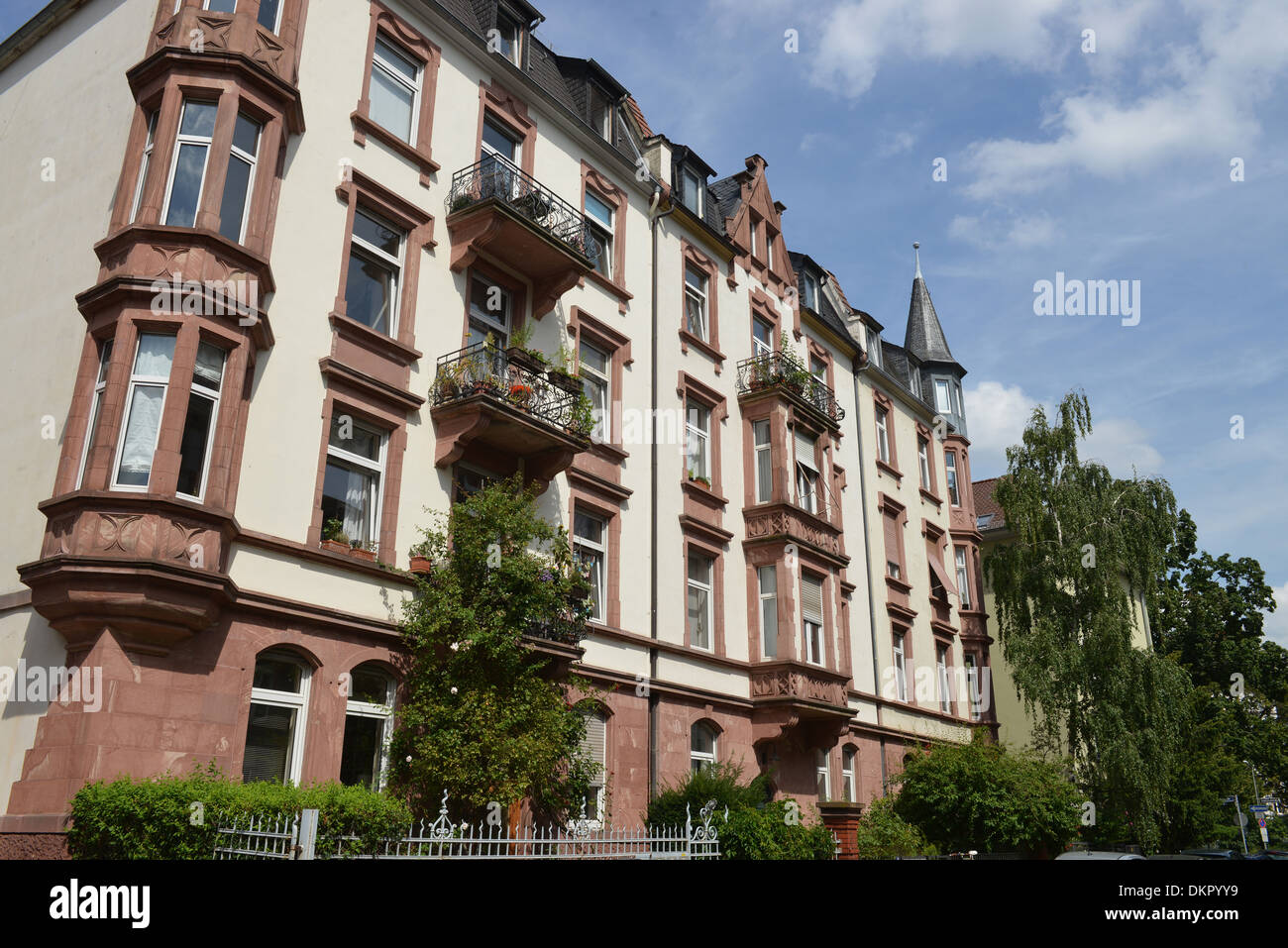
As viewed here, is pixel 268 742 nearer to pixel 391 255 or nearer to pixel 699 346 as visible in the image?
pixel 391 255

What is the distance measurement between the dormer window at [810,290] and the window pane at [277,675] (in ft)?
69.7

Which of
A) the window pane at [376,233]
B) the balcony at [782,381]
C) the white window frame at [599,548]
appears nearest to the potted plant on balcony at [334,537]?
the window pane at [376,233]

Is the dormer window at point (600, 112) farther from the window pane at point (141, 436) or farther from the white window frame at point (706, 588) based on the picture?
the window pane at point (141, 436)

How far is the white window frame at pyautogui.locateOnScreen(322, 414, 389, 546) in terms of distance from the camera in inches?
563

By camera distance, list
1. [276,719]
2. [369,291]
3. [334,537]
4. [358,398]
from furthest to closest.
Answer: [369,291], [358,398], [334,537], [276,719]

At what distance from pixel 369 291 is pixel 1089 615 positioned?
23579 mm

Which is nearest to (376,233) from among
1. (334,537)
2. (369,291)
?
(369,291)

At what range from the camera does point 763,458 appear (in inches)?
955

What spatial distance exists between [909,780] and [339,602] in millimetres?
15963

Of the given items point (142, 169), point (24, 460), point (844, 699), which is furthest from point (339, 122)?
point (844, 699)

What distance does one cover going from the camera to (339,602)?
13.5 meters

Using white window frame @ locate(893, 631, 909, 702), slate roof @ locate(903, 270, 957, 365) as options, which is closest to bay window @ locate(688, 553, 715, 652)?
white window frame @ locate(893, 631, 909, 702)

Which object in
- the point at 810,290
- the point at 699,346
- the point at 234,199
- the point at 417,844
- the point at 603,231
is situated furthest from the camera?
the point at 810,290

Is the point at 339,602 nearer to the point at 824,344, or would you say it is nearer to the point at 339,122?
the point at 339,122
